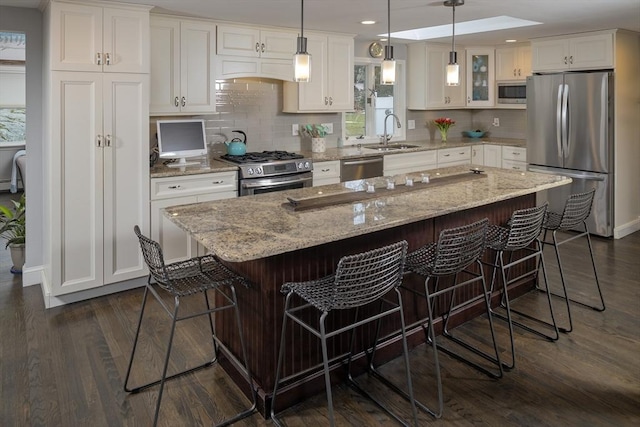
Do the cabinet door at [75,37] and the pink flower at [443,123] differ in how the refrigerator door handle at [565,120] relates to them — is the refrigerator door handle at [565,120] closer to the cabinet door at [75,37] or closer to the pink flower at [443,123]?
the pink flower at [443,123]

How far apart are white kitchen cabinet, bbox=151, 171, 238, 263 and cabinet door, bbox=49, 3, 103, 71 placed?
3.22ft

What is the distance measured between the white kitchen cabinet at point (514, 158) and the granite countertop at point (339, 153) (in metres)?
0.06

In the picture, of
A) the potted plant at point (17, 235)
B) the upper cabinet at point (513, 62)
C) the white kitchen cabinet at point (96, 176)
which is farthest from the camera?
the upper cabinet at point (513, 62)

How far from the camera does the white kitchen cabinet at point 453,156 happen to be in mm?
6198

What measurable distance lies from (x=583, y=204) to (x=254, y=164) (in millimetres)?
2616

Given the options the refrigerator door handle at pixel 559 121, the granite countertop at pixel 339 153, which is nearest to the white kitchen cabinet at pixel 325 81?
the granite countertop at pixel 339 153

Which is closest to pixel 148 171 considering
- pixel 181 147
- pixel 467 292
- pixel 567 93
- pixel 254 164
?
pixel 181 147

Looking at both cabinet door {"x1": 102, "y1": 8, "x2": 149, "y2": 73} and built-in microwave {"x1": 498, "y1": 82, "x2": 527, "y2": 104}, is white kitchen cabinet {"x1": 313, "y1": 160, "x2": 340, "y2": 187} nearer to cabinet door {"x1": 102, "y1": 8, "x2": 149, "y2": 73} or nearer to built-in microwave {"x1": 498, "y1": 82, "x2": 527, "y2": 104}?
cabinet door {"x1": 102, "y1": 8, "x2": 149, "y2": 73}

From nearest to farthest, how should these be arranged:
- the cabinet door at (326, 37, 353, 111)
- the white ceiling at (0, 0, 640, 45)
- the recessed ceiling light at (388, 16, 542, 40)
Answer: the white ceiling at (0, 0, 640, 45) → the recessed ceiling light at (388, 16, 542, 40) → the cabinet door at (326, 37, 353, 111)

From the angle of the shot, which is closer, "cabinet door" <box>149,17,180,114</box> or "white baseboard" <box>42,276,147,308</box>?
"white baseboard" <box>42,276,147,308</box>

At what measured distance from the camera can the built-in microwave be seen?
6.39 m

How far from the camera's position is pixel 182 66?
14.3 feet

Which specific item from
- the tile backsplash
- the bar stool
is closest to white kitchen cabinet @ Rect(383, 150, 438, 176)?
the tile backsplash

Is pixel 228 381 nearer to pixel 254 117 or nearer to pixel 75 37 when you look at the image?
pixel 75 37
